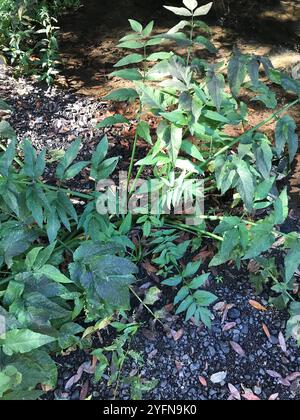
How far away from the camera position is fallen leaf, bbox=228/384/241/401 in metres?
2.26

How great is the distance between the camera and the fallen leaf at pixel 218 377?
231 centimetres

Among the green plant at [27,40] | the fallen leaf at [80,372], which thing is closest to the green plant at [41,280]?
the fallen leaf at [80,372]

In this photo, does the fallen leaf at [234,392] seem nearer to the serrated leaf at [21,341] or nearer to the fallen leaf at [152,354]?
the fallen leaf at [152,354]

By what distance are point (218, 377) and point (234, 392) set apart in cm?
9

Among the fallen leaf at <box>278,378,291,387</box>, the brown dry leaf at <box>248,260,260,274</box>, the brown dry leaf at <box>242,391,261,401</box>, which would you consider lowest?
the brown dry leaf at <box>242,391,261,401</box>

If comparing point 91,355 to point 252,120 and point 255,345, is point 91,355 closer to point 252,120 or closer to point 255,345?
point 255,345

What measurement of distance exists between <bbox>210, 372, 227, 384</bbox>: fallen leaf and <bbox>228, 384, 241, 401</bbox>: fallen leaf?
4 cm

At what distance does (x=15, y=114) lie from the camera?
3.42m

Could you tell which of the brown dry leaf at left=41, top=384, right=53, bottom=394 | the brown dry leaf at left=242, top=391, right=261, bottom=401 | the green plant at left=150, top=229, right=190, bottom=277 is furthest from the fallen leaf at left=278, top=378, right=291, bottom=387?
the brown dry leaf at left=41, top=384, right=53, bottom=394

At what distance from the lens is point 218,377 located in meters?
2.32

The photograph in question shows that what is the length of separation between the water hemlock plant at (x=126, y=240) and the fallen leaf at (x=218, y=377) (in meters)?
0.25

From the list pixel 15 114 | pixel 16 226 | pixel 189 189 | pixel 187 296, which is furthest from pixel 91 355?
pixel 15 114

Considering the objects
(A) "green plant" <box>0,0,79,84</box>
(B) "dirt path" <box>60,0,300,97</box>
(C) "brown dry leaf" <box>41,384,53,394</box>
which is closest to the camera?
(C) "brown dry leaf" <box>41,384,53,394</box>

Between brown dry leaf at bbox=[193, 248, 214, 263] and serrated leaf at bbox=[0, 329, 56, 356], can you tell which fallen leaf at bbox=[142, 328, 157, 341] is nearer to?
brown dry leaf at bbox=[193, 248, 214, 263]
